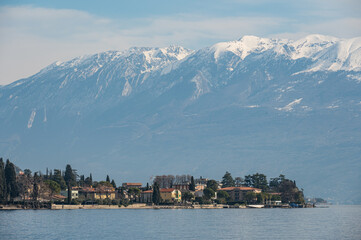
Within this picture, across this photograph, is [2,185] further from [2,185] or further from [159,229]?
[159,229]

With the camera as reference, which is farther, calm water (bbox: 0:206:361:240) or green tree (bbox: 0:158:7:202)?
green tree (bbox: 0:158:7:202)

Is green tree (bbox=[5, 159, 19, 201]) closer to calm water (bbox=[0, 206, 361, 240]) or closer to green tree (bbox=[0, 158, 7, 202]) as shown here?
green tree (bbox=[0, 158, 7, 202])

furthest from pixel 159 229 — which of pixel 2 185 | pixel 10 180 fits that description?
pixel 10 180

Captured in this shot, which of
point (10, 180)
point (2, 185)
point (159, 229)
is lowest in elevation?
point (159, 229)

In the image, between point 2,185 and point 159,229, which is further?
point 2,185

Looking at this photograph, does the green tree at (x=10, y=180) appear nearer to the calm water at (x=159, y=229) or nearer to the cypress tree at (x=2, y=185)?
the cypress tree at (x=2, y=185)

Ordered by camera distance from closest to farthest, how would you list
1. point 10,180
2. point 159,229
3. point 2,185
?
1. point 159,229
2. point 2,185
3. point 10,180

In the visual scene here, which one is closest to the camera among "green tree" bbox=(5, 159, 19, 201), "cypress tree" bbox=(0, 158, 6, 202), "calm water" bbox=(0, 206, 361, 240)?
"calm water" bbox=(0, 206, 361, 240)

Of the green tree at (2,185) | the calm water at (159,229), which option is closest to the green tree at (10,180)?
the green tree at (2,185)

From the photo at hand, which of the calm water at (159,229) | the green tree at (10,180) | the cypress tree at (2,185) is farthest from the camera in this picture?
the green tree at (10,180)

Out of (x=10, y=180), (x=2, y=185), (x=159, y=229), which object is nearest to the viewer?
(x=159, y=229)

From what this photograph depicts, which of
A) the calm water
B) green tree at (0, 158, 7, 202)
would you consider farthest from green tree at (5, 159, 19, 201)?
the calm water

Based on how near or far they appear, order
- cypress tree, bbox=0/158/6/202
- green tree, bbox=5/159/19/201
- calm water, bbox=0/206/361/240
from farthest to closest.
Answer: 1. green tree, bbox=5/159/19/201
2. cypress tree, bbox=0/158/6/202
3. calm water, bbox=0/206/361/240

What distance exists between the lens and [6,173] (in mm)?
184000
